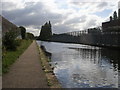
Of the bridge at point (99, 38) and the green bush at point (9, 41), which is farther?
the bridge at point (99, 38)

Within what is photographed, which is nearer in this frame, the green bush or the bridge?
the green bush

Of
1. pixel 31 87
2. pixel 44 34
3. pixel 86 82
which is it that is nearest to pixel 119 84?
pixel 86 82

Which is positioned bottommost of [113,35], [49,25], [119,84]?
[119,84]

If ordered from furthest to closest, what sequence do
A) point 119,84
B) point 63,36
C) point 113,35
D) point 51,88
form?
point 63,36 → point 113,35 → point 119,84 → point 51,88

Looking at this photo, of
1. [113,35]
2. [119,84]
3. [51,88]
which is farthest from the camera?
[113,35]

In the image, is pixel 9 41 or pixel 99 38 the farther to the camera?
pixel 99 38

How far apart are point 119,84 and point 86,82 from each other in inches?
54.4

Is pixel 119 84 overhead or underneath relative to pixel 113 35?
underneath

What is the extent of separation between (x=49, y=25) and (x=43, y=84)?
12747cm

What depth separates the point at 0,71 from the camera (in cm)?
962

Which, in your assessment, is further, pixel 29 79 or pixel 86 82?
pixel 86 82

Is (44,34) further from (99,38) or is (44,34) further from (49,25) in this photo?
(99,38)

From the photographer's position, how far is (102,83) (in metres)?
9.44

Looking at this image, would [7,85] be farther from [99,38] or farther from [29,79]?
[99,38]
